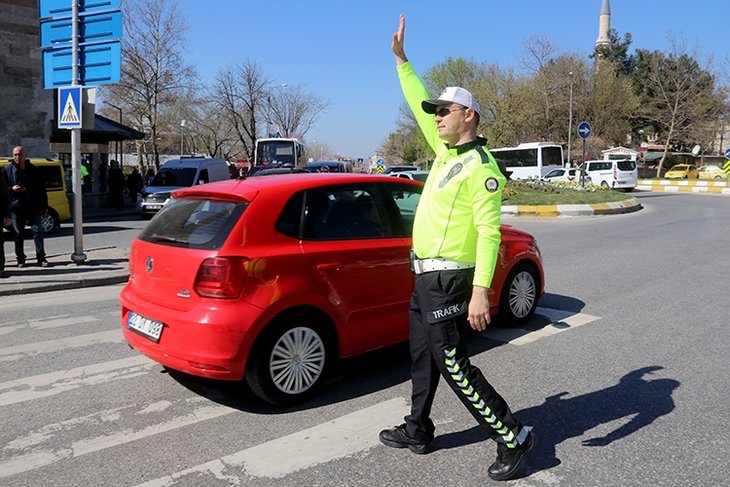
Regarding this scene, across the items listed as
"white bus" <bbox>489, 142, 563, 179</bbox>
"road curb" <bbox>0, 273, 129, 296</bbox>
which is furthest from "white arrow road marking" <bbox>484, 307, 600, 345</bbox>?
"white bus" <bbox>489, 142, 563, 179</bbox>

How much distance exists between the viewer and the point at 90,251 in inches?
424

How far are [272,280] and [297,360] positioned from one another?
588 millimetres

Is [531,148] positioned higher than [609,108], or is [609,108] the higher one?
[609,108]

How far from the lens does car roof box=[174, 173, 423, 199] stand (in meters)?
4.09

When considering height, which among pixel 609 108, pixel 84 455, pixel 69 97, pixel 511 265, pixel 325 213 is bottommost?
pixel 84 455

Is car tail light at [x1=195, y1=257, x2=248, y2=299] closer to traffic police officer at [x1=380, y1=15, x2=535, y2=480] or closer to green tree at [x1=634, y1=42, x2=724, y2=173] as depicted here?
traffic police officer at [x1=380, y1=15, x2=535, y2=480]

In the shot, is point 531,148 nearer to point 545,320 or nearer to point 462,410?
point 545,320

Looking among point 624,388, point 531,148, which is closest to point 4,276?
point 624,388

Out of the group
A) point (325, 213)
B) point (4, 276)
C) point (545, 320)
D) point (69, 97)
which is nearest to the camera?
point (325, 213)

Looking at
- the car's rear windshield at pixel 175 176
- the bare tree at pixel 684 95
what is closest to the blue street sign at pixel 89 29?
the car's rear windshield at pixel 175 176

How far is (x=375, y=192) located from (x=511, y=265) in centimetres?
171

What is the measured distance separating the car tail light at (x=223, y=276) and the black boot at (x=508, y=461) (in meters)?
1.79

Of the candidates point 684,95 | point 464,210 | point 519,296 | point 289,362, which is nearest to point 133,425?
point 289,362

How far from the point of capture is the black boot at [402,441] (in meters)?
3.33
